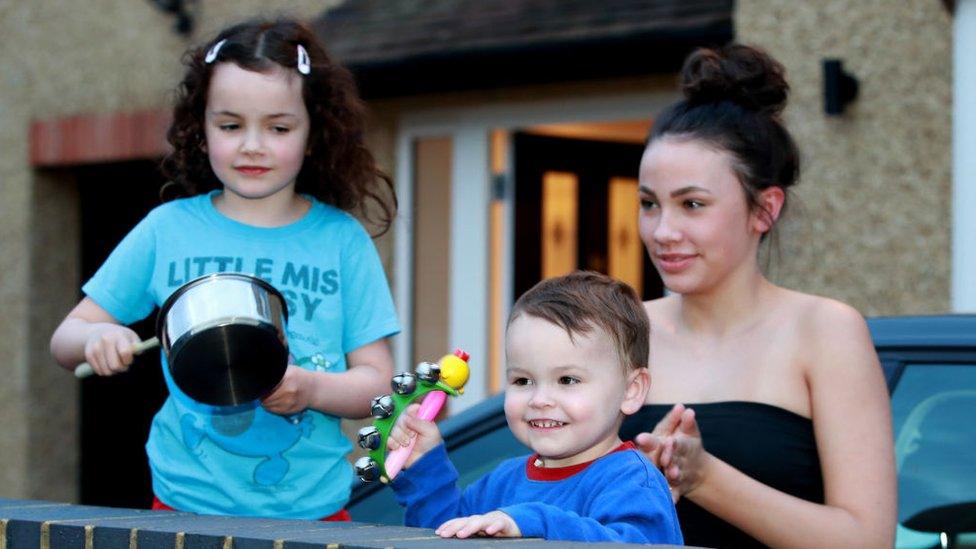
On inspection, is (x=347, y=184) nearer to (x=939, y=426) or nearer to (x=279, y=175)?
(x=279, y=175)

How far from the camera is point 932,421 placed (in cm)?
301

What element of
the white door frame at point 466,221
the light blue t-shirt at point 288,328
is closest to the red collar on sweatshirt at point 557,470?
the light blue t-shirt at point 288,328

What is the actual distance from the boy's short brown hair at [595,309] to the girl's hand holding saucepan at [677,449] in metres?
0.18

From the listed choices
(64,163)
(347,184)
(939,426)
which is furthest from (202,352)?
(64,163)

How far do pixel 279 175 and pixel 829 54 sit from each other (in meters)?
3.68

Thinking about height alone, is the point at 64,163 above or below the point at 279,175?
above

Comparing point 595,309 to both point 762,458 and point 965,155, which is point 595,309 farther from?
point 965,155

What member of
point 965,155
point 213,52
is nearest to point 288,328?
point 213,52

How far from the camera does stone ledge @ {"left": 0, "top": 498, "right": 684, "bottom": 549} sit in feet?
6.22

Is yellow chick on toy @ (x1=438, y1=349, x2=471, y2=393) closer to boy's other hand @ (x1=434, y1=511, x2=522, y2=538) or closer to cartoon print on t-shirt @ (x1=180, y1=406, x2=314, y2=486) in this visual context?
boy's other hand @ (x1=434, y1=511, x2=522, y2=538)

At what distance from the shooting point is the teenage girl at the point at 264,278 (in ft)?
9.34

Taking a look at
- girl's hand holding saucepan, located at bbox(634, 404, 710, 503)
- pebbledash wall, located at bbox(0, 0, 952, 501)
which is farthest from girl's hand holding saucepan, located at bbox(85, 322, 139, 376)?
pebbledash wall, located at bbox(0, 0, 952, 501)

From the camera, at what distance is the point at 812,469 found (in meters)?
2.71

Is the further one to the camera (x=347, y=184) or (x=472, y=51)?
(x=472, y=51)
